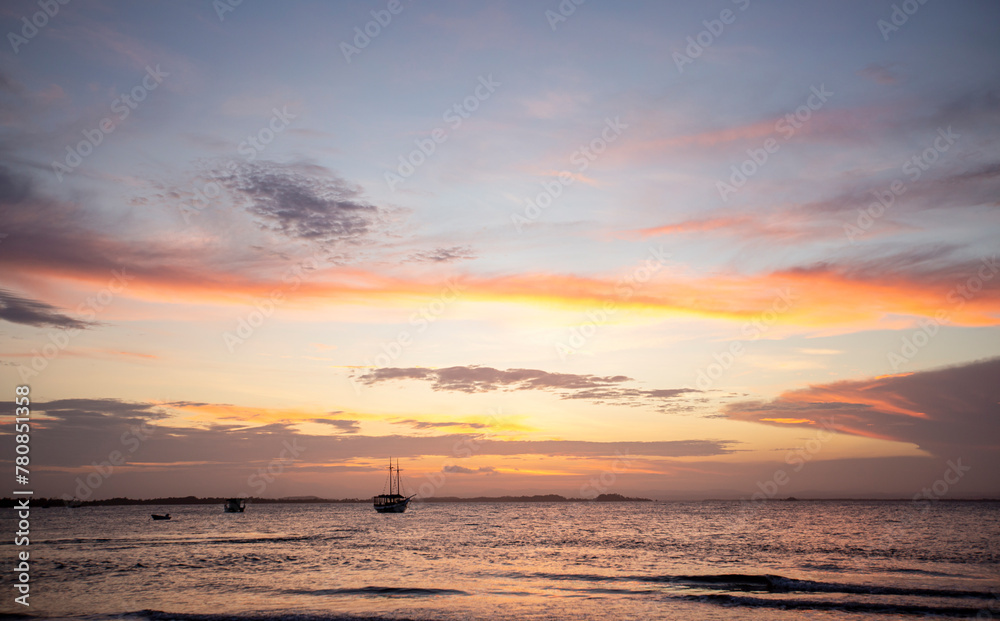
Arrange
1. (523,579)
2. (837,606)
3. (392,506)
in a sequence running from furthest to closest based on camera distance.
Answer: (392,506)
(523,579)
(837,606)

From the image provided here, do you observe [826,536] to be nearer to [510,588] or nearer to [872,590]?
[872,590]

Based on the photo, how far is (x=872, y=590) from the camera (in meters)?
35.7

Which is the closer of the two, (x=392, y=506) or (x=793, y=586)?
(x=793, y=586)

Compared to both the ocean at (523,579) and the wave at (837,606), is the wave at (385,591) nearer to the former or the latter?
the ocean at (523,579)

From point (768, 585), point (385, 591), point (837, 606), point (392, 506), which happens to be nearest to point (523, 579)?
point (385, 591)

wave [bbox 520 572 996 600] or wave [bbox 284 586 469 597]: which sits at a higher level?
wave [bbox 284 586 469 597]

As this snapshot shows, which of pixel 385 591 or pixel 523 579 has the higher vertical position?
pixel 385 591

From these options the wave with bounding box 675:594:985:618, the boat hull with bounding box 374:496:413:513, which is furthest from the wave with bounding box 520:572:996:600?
the boat hull with bounding box 374:496:413:513

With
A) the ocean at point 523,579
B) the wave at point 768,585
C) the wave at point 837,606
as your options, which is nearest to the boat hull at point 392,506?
the ocean at point 523,579

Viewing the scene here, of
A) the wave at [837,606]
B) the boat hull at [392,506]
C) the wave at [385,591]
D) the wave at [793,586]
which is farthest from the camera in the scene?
the boat hull at [392,506]

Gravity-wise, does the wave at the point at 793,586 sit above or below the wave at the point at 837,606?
below

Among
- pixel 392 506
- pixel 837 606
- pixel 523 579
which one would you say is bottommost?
pixel 392 506

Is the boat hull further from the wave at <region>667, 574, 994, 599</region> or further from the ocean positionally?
the wave at <region>667, 574, 994, 599</region>

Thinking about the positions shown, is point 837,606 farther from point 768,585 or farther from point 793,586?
point 768,585
